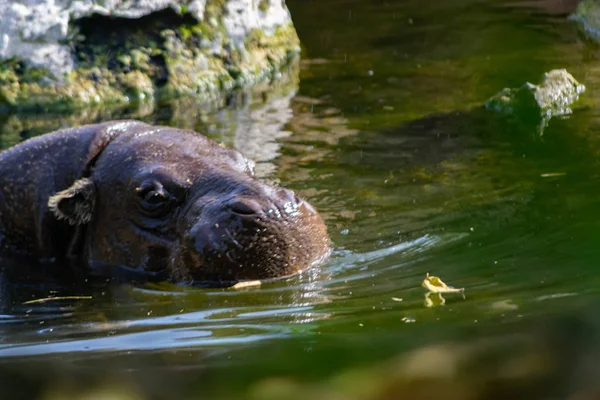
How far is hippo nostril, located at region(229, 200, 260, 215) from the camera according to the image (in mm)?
5180

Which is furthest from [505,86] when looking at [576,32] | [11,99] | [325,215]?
[11,99]

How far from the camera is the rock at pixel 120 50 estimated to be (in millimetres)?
12039

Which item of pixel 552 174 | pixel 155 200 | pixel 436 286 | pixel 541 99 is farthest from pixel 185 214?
pixel 541 99

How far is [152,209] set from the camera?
228 inches

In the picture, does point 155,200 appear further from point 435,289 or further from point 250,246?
point 435,289

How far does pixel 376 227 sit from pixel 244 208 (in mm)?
1503

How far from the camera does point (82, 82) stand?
12227 mm

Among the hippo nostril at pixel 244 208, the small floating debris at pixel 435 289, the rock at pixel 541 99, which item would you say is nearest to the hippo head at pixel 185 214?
the hippo nostril at pixel 244 208

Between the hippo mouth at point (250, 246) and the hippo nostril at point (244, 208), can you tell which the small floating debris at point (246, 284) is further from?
the hippo nostril at point (244, 208)

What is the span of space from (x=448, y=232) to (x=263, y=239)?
1.38 m

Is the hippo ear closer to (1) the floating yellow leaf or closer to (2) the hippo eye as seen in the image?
(2) the hippo eye

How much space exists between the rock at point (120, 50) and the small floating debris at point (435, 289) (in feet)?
26.8

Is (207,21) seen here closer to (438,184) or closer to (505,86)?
(505,86)

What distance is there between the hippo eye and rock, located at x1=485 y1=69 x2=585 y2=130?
4.69 metres
